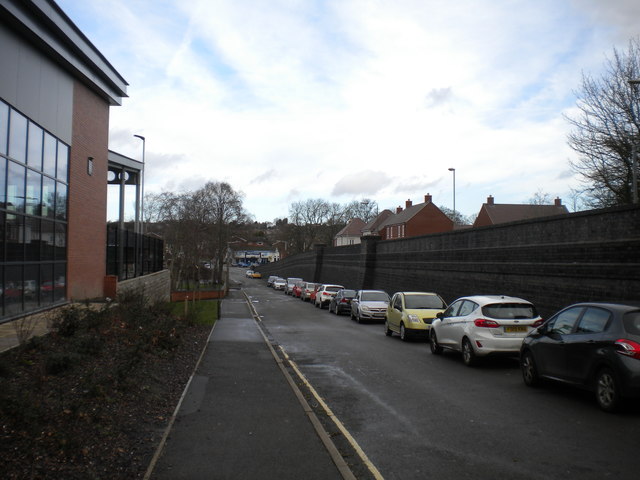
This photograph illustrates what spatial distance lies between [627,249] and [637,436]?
834 cm

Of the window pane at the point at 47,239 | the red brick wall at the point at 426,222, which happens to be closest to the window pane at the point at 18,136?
the window pane at the point at 47,239

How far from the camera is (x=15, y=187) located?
14.5 m

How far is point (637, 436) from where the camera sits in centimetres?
630

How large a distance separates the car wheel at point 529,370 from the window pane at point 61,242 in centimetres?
1485

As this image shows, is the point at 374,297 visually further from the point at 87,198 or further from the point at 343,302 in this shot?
the point at 87,198

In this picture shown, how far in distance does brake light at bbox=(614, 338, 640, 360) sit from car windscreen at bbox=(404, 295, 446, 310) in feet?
34.2

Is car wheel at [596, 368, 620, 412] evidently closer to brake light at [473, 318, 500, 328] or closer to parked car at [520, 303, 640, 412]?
parked car at [520, 303, 640, 412]

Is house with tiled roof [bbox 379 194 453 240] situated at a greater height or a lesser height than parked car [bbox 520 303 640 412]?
greater

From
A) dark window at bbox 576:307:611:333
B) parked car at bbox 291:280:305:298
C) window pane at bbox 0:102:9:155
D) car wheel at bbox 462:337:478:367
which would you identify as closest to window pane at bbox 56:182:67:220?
window pane at bbox 0:102:9:155

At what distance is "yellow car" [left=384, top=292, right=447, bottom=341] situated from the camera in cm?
1684

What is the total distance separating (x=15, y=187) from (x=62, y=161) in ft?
15.7

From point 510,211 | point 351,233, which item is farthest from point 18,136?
point 351,233

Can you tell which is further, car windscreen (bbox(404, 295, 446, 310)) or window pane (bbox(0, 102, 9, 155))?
car windscreen (bbox(404, 295, 446, 310))

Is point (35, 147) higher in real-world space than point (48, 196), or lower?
higher
